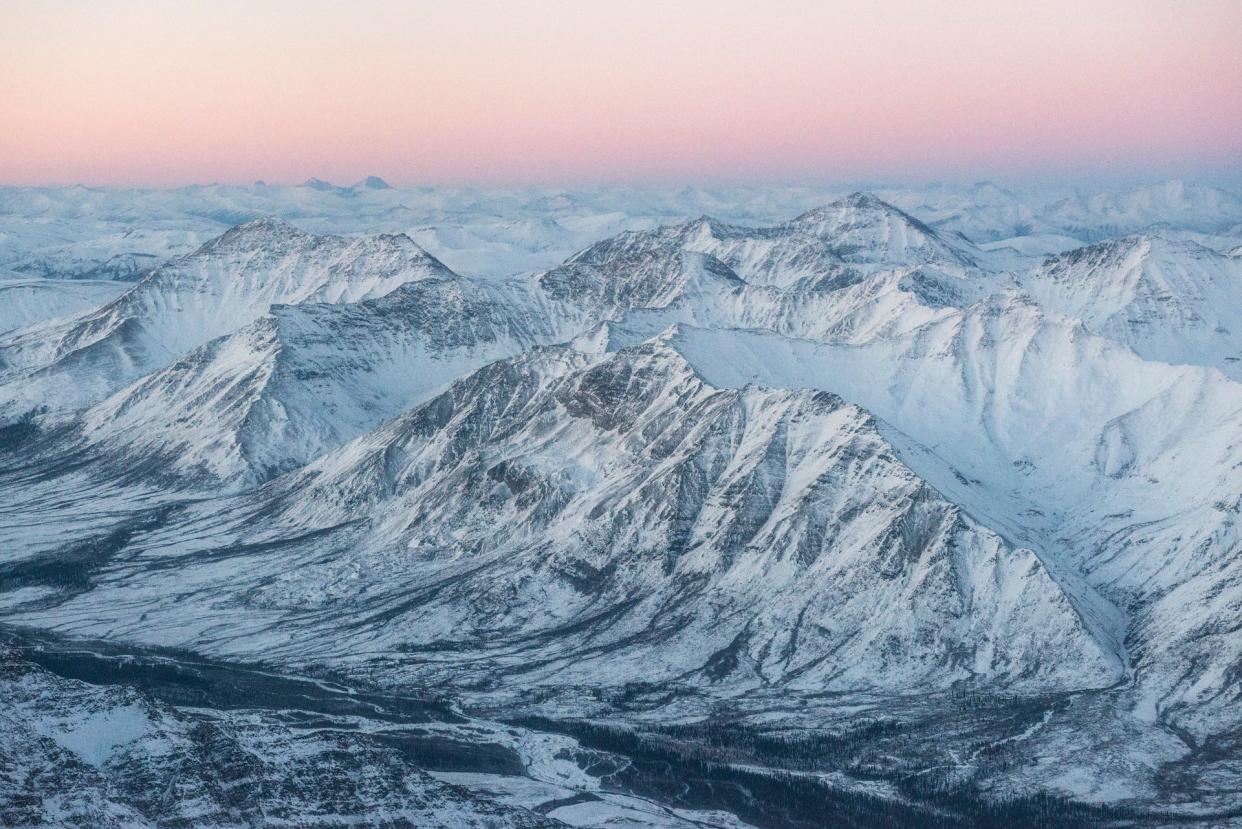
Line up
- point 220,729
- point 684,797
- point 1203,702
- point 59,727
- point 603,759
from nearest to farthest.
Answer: point 59,727, point 220,729, point 684,797, point 603,759, point 1203,702

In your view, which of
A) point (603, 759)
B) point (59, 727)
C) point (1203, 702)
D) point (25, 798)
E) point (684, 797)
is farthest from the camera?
point (1203, 702)

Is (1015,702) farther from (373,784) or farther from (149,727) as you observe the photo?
(149,727)

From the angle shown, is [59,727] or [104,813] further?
[59,727]

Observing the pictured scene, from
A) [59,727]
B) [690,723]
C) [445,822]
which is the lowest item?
[690,723]

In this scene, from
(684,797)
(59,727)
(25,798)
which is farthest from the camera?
(684,797)

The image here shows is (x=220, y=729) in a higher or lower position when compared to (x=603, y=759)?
higher

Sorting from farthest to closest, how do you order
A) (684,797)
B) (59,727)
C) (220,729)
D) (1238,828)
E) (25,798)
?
1. (684,797)
2. (1238,828)
3. (220,729)
4. (59,727)
5. (25,798)

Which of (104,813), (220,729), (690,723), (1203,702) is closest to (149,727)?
(220,729)

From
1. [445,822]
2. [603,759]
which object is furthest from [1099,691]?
[445,822]

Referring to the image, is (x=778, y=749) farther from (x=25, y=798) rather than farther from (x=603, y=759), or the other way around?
(x=25, y=798)
